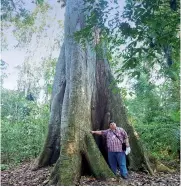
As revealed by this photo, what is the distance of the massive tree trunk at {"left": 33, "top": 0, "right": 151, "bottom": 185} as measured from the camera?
657 centimetres

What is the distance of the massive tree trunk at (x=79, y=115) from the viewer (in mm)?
6575

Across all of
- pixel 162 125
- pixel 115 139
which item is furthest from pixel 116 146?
pixel 162 125

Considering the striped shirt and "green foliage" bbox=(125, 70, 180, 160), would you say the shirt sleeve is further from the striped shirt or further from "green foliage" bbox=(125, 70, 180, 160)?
"green foliage" bbox=(125, 70, 180, 160)

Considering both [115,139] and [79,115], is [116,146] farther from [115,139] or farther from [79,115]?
[79,115]

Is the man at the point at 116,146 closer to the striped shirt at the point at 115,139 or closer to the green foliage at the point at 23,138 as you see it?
the striped shirt at the point at 115,139

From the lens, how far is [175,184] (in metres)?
6.39

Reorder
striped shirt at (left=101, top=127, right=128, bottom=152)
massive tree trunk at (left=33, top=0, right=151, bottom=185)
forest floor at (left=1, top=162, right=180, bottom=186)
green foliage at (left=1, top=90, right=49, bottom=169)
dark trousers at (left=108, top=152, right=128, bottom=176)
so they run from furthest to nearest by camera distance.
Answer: green foliage at (left=1, top=90, right=49, bottom=169) → striped shirt at (left=101, top=127, right=128, bottom=152) → dark trousers at (left=108, top=152, right=128, bottom=176) → massive tree trunk at (left=33, top=0, right=151, bottom=185) → forest floor at (left=1, top=162, right=180, bottom=186)

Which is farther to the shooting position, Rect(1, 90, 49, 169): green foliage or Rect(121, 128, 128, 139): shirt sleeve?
Rect(1, 90, 49, 169): green foliage

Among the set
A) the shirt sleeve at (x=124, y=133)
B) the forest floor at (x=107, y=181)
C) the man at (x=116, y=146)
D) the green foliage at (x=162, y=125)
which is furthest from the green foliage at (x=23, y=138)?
the shirt sleeve at (x=124, y=133)

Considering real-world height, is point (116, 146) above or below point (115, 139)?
below

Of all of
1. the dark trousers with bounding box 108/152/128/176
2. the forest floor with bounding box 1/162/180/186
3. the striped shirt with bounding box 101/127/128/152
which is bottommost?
the forest floor with bounding box 1/162/180/186

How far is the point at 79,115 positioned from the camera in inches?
288

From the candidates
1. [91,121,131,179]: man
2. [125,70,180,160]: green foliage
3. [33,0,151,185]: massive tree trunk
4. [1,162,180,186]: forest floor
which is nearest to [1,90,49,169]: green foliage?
[1,162,180,186]: forest floor

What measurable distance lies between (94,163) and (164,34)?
12.5ft
